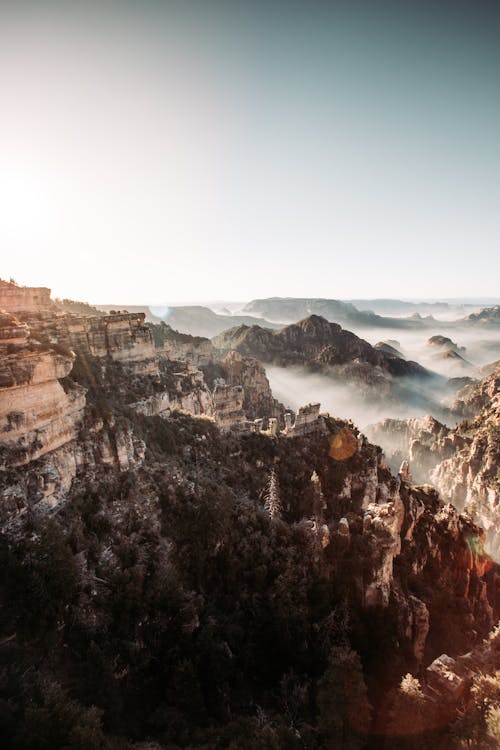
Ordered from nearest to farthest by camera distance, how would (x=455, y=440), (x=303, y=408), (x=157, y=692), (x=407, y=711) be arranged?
(x=157, y=692), (x=407, y=711), (x=303, y=408), (x=455, y=440)

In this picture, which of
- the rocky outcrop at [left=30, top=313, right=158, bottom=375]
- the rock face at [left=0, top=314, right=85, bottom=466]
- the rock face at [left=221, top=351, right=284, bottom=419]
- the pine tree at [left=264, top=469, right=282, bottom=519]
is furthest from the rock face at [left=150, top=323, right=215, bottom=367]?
the rock face at [left=0, top=314, right=85, bottom=466]

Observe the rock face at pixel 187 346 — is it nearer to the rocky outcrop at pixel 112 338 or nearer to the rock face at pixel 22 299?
the rocky outcrop at pixel 112 338

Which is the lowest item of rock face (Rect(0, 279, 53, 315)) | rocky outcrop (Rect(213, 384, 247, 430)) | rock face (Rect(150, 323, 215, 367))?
rocky outcrop (Rect(213, 384, 247, 430))

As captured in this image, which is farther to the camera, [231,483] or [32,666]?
[231,483]

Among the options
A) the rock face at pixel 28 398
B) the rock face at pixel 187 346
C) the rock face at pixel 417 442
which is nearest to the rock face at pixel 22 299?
the rock face at pixel 28 398

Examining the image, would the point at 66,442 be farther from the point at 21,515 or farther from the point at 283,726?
the point at 283,726

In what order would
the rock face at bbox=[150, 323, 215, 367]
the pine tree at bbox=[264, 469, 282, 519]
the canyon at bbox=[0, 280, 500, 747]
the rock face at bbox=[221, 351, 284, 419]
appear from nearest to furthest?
1. the canyon at bbox=[0, 280, 500, 747]
2. the pine tree at bbox=[264, 469, 282, 519]
3. the rock face at bbox=[150, 323, 215, 367]
4. the rock face at bbox=[221, 351, 284, 419]

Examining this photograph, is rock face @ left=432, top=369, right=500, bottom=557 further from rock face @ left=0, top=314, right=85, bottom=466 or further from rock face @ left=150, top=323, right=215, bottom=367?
rock face @ left=150, top=323, right=215, bottom=367

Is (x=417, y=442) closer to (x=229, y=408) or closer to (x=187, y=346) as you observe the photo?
(x=187, y=346)

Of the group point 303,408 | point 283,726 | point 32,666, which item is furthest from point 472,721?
point 303,408
